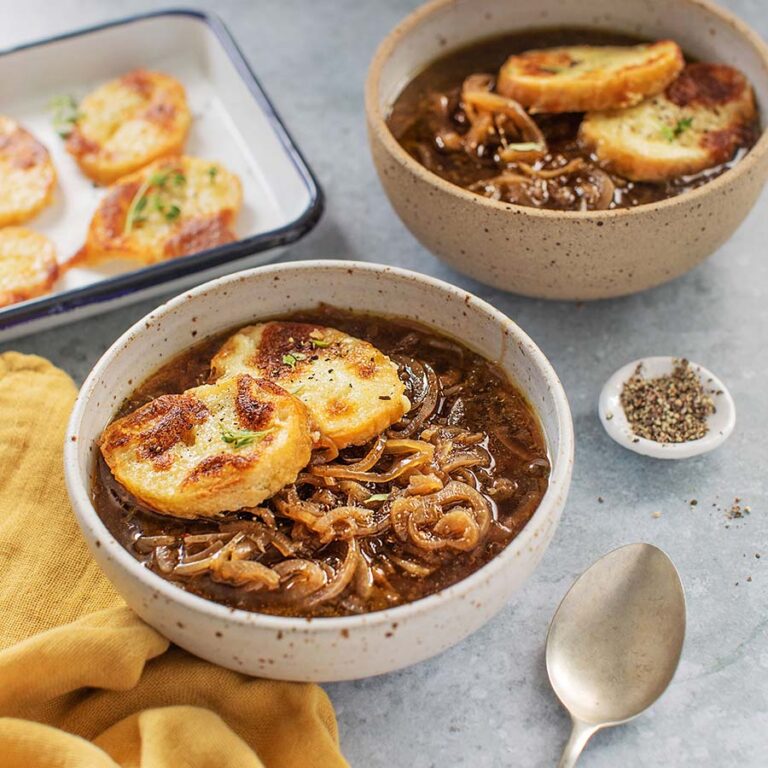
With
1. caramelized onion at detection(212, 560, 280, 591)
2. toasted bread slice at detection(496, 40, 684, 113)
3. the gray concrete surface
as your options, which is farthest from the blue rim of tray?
caramelized onion at detection(212, 560, 280, 591)

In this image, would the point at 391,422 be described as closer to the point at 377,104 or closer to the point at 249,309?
the point at 249,309

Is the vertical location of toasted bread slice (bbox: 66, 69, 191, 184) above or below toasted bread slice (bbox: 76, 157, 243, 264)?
above

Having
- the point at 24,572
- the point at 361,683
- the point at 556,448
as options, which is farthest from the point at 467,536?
the point at 24,572

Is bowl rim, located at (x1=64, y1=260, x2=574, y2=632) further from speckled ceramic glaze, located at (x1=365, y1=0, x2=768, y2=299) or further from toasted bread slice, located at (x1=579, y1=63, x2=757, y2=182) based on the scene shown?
toasted bread slice, located at (x1=579, y1=63, x2=757, y2=182)

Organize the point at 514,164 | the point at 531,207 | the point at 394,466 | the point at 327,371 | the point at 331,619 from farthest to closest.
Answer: the point at 514,164 → the point at 531,207 → the point at 327,371 → the point at 394,466 → the point at 331,619

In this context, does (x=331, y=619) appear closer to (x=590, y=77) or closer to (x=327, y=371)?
(x=327, y=371)

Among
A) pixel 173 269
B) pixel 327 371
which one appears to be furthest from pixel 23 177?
pixel 327 371
